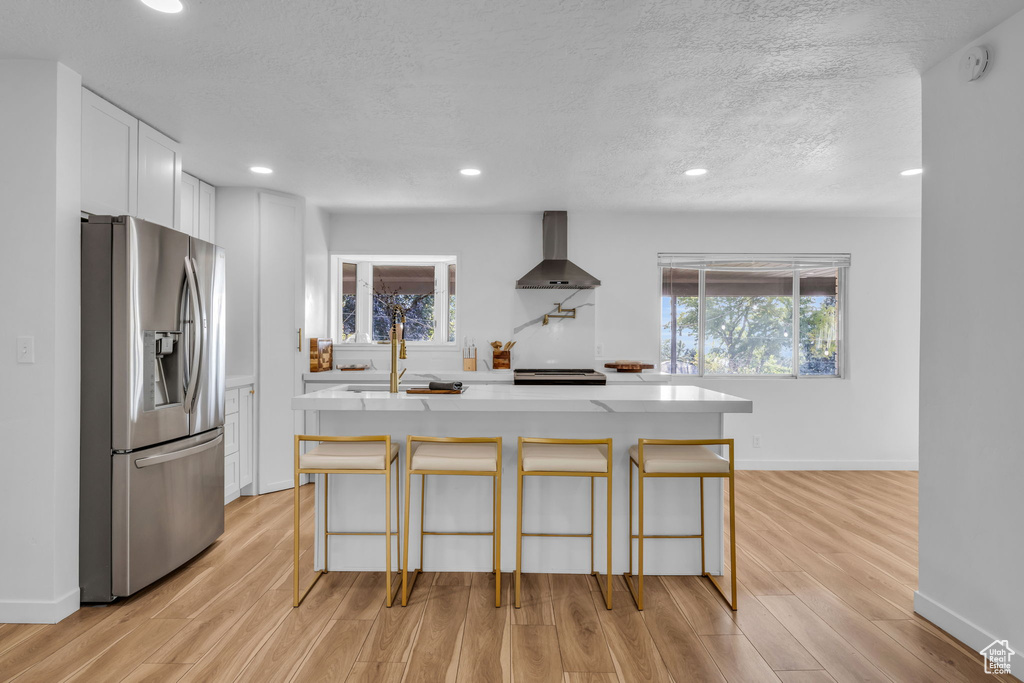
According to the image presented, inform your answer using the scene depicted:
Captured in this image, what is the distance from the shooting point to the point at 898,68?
2.34m

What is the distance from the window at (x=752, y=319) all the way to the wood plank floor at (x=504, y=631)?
2398 millimetres

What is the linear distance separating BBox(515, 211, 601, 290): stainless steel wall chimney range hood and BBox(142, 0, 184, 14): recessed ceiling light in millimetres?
3239

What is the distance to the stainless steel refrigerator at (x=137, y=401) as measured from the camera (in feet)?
7.93

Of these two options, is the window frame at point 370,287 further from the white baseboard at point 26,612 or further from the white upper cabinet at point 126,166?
the white baseboard at point 26,612

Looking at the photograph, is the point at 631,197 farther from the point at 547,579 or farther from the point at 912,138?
the point at 547,579

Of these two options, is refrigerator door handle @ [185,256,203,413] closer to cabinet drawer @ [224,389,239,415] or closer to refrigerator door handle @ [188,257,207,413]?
refrigerator door handle @ [188,257,207,413]

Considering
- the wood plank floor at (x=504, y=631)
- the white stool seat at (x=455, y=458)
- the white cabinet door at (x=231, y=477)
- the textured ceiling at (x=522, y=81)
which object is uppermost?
the textured ceiling at (x=522, y=81)

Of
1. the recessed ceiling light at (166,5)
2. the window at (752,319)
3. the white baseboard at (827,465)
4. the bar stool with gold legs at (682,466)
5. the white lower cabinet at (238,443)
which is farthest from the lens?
the window at (752,319)

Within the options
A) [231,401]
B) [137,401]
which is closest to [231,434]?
[231,401]

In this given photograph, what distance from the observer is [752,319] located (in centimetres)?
529

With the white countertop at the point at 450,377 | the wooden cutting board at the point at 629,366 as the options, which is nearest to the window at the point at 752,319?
the wooden cutting board at the point at 629,366

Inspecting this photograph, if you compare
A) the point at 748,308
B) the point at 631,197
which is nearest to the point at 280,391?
the point at 631,197

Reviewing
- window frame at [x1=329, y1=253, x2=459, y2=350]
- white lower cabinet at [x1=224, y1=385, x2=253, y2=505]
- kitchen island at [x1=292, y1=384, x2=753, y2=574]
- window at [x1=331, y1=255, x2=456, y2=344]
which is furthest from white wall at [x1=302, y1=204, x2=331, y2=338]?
kitchen island at [x1=292, y1=384, x2=753, y2=574]

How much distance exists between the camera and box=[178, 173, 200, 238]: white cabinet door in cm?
379
